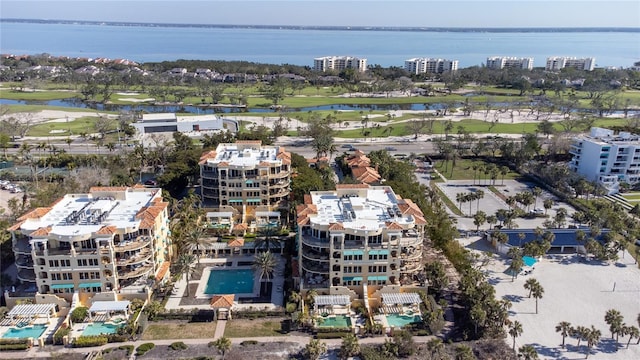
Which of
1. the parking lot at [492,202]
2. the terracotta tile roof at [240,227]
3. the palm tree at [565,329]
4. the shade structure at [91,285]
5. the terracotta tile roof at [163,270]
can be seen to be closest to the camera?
the palm tree at [565,329]

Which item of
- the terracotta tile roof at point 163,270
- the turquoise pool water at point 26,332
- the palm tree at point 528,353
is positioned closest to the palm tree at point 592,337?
the palm tree at point 528,353

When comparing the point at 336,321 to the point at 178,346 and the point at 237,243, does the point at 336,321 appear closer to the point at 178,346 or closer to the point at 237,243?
the point at 178,346

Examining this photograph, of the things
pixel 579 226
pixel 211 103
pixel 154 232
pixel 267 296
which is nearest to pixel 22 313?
pixel 154 232

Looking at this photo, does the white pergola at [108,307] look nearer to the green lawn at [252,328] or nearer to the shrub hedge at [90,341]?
the shrub hedge at [90,341]

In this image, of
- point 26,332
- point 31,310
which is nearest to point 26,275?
point 31,310

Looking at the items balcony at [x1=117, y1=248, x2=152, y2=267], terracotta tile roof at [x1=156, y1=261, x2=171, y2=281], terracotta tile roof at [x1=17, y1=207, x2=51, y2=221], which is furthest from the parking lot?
terracotta tile roof at [x1=17, y1=207, x2=51, y2=221]

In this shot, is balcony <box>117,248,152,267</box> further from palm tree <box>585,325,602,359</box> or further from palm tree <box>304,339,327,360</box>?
palm tree <box>585,325,602,359</box>

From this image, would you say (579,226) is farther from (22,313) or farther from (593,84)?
(593,84)
